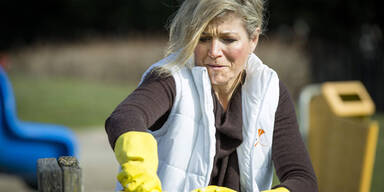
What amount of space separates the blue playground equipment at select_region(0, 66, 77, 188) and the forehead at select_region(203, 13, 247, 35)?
2.67 meters

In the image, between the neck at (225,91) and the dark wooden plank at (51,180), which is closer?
the dark wooden plank at (51,180)

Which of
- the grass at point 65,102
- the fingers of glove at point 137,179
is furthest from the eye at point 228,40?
the grass at point 65,102

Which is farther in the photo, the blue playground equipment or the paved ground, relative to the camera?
the paved ground

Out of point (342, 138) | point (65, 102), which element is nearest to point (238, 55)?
point (342, 138)

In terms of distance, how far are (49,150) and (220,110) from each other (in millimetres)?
2672

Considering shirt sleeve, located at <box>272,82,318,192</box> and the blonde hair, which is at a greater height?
the blonde hair

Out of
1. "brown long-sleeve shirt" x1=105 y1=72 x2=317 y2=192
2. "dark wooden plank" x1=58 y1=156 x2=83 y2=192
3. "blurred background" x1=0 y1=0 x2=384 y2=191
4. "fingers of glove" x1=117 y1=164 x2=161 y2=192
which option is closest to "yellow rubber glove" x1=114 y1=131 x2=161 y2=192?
"fingers of glove" x1=117 y1=164 x2=161 y2=192

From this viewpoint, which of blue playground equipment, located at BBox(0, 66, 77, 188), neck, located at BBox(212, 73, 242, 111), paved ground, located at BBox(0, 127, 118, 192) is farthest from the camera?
paved ground, located at BBox(0, 127, 118, 192)

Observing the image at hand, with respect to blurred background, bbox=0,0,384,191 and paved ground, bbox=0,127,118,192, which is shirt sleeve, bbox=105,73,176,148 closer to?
paved ground, bbox=0,127,118,192

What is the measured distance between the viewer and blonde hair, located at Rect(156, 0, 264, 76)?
5.87ft

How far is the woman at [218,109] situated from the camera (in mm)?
1787

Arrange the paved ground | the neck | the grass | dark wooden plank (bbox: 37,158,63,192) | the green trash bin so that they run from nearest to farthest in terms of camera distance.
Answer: dark wooden plank (bbox: 37,158,63,192)
the neck
the green trash bin
the paved ground
the grass

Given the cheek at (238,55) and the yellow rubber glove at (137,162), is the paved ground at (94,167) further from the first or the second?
the yellow rubber glove at (137,162)

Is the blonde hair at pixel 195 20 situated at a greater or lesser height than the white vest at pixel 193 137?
greater
